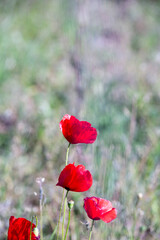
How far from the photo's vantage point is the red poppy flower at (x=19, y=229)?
0.79m

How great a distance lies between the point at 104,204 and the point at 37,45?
129 inches

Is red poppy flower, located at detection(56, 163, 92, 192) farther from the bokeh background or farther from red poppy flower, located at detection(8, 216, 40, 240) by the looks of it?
the bokeh background

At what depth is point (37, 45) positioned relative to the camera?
12.7ft

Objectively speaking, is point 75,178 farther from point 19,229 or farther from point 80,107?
point 80,107

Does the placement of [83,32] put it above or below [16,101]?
above

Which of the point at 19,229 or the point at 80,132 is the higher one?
the point at 80,132

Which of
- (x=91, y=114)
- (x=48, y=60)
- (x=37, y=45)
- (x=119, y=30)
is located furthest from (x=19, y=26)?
(x=91, y=114)

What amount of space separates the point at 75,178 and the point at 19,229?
180mm

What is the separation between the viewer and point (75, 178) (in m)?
0.80

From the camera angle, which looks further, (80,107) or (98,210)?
(80,107)

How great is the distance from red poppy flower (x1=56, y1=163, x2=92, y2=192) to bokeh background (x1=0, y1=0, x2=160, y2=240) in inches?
9.4

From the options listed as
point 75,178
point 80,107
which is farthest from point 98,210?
point 80,107

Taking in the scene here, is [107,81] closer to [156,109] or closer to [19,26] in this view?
[156,109]

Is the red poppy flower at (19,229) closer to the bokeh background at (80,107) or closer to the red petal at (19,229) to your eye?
the red petal at (19,229)
